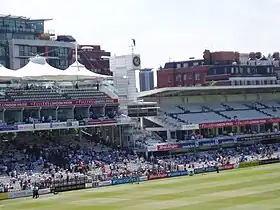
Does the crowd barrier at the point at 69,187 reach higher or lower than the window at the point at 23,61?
lower

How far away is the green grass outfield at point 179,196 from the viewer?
1510 inches

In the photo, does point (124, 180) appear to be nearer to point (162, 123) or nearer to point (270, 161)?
point (162, 123)

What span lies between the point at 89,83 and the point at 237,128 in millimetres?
20767

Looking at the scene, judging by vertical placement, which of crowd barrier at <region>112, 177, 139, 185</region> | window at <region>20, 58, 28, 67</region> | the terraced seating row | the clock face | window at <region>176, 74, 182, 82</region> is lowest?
crowd barrier at <region>112, 177, 139, 185</region>

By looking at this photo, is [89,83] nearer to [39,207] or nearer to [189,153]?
[189,153]

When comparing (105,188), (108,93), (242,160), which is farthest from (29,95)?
(242,160)

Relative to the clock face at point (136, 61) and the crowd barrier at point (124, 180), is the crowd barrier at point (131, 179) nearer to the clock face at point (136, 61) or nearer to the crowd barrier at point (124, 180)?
the crowd barrier at point (124, 180)

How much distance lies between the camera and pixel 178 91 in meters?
79.4

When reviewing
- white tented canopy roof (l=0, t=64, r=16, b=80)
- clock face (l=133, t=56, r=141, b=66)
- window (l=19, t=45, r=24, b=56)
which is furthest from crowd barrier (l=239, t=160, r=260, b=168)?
window (l=19, t=45, r=24, b=56)

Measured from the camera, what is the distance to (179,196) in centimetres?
4362

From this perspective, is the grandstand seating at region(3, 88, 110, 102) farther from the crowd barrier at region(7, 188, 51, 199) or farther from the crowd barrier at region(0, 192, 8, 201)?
the crowd barrier at region(0, 192, 8, 201)

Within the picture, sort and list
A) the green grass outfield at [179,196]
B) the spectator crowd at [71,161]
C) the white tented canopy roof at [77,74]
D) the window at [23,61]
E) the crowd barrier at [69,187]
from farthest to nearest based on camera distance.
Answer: the window at [23,61], the white tented canopy roof at [77,74], the spectator crowd at [71,161], the crowd barrier at [69,187], the green grass outfield at [179,196]

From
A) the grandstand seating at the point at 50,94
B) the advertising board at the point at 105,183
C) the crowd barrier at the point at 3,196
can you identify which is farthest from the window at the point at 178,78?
the crowd barrier at the point at 3,196

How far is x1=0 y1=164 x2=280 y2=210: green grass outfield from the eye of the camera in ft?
126
